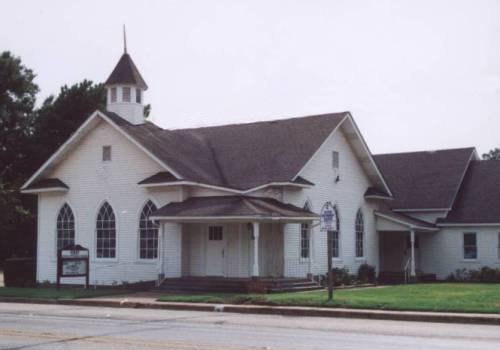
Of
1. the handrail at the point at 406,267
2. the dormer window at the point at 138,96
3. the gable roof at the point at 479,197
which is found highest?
the dormer window at the point at 138,96

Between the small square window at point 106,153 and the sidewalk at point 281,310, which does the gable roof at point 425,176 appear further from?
the sidewalk at point 281,310

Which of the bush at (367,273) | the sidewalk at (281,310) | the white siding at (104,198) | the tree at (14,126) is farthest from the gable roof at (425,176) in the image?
the tree at (14,126)

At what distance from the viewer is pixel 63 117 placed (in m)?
52.8

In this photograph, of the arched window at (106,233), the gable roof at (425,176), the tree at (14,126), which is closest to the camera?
the arched window at (106,233)

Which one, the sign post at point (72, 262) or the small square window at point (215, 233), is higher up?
the small square window at point (215, 233)

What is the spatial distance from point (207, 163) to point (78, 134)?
5.50 m

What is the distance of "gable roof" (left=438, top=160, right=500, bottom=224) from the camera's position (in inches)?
1400

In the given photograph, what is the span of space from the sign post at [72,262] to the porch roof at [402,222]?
47.3ft

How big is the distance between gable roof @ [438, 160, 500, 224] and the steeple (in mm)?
15635

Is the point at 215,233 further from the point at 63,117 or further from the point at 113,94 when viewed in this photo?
the point at 63,117

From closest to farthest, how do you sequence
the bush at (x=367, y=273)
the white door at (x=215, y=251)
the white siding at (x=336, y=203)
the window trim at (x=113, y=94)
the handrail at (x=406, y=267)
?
the white door at (x=215, y=251) → the white siding at (x=336, y=203) → the bush at (x=367, y=273) → the window trim at (x=113, y=94) → the handrail at (x=406, y=267)

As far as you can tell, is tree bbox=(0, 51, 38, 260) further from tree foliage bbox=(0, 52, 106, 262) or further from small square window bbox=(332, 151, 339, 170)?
small square window bbox=(332, 151, 339, 170)

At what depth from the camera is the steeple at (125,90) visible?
1351 inches

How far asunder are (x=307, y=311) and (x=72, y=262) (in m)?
11.8
